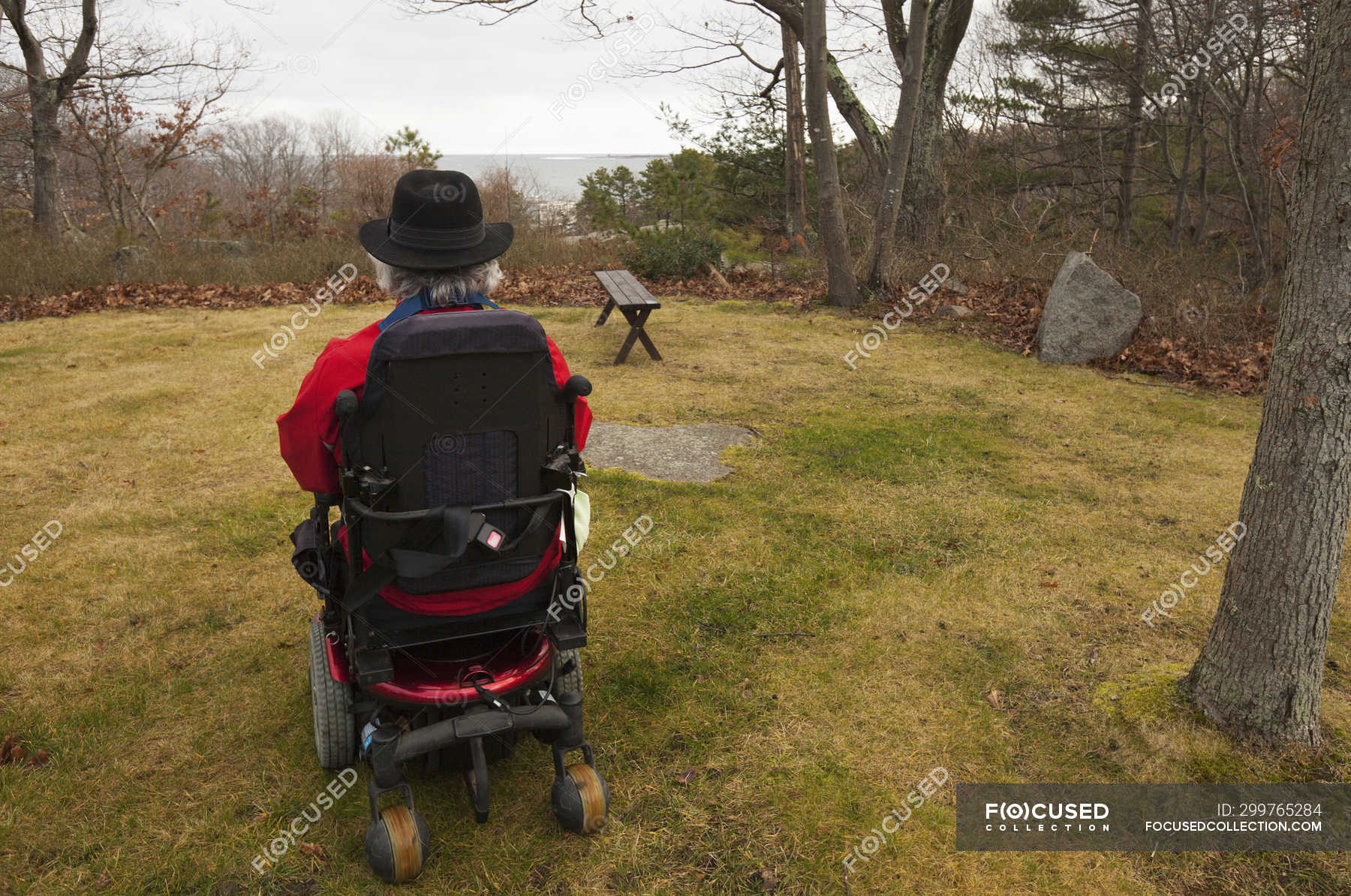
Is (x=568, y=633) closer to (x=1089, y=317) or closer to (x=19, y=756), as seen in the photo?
(x=19, y=756)

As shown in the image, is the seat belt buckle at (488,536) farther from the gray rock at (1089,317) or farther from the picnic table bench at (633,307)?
the gray rock at (1089,317)

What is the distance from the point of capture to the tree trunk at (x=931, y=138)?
1351cm

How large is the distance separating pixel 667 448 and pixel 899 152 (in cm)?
632

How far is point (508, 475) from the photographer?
7.66 ft

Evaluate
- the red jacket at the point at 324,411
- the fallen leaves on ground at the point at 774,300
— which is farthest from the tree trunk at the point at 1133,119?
the red jacket at the point at 324,411

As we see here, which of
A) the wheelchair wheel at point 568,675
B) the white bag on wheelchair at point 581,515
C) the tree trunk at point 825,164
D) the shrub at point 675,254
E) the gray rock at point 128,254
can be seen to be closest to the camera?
the white bag on wheelchair at point 581,515

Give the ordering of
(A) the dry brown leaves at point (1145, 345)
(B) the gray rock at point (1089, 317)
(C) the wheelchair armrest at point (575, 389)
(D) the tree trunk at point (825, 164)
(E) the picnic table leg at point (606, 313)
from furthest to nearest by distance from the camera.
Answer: (D) the tree trunk at point (825, 164), (E) the picnic table leg at point (606, 313), (B) the gray rock at point (1089, 317), (A) the dry brown leaves at point (1145, 345), (C) the wheelchair armrest at point (575, 389)

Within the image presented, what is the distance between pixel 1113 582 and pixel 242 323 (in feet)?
32.0

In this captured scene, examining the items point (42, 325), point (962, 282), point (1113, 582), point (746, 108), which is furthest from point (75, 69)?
point (1113, 582)

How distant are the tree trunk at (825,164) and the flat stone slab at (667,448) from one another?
497cm

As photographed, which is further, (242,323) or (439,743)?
(242,323)

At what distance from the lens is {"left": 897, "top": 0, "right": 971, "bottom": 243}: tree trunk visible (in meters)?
13.5

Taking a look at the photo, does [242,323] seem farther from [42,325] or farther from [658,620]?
[658,620]

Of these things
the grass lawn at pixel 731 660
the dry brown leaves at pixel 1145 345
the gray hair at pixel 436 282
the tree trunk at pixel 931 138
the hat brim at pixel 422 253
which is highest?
the tree trunk at pixel 931 138
